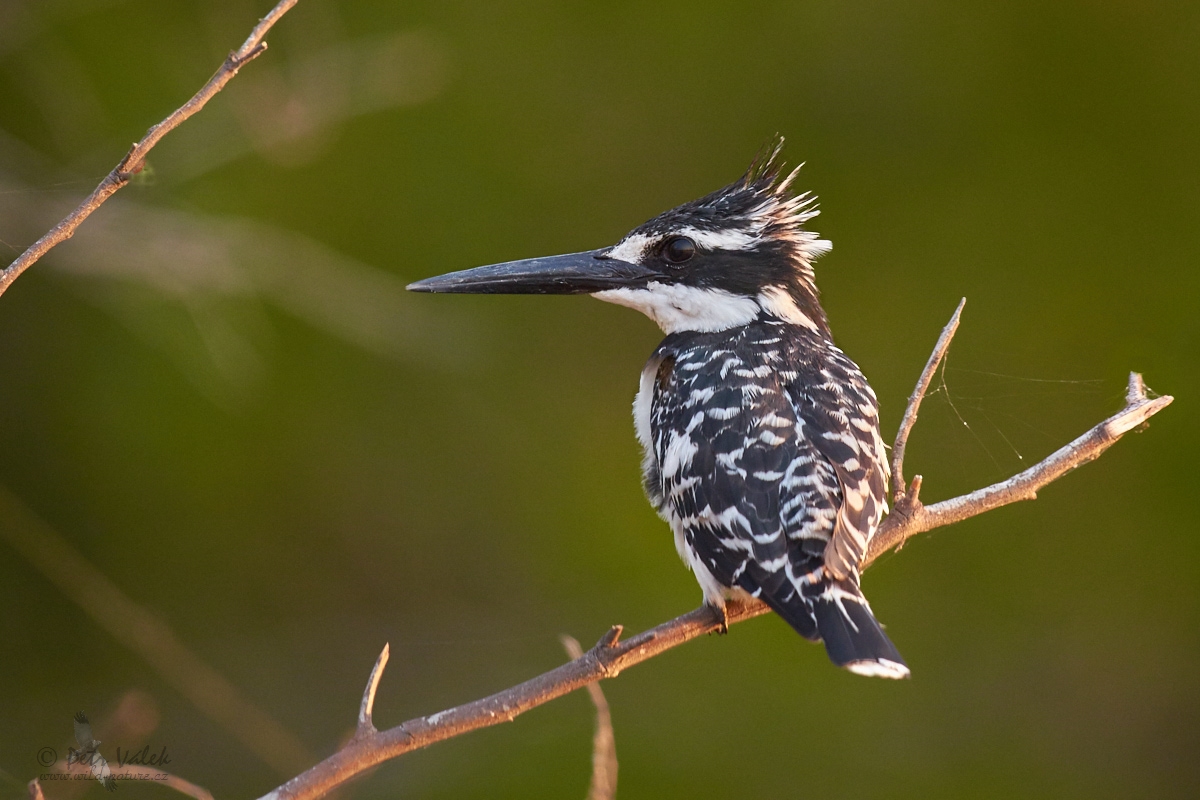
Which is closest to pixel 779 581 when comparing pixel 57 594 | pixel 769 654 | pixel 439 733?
pixel 439 733

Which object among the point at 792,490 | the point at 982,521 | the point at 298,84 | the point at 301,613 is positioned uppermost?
the point at 298,84

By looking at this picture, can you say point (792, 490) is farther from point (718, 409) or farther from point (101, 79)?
point (101, 79)

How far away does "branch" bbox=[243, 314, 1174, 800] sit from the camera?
4.78 feet

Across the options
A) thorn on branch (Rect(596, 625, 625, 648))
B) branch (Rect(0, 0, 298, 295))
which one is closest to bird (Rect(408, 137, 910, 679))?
thorn on branch (Rect(596, 625, 625, 648))

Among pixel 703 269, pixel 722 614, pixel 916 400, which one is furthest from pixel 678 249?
pixel 722 614

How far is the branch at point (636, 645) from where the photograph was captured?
4.78 ft

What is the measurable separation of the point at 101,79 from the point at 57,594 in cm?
193

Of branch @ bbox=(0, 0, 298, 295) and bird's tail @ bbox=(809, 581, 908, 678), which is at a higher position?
branch @ bbox=(0, 0, 298, 295)

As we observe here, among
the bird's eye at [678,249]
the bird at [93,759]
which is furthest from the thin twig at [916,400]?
the bird at [93,759]

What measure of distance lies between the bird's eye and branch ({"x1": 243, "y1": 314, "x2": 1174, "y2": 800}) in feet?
1.94

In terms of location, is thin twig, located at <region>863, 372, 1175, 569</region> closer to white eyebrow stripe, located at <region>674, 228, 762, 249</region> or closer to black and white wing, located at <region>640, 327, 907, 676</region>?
black and white wing, located at <region>640, 327, 907, 676</region>

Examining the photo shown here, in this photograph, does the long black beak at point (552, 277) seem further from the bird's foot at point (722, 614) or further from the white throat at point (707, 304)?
the bird's foot at point (722, 614)

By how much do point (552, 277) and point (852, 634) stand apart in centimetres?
100

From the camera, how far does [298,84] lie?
301cm
